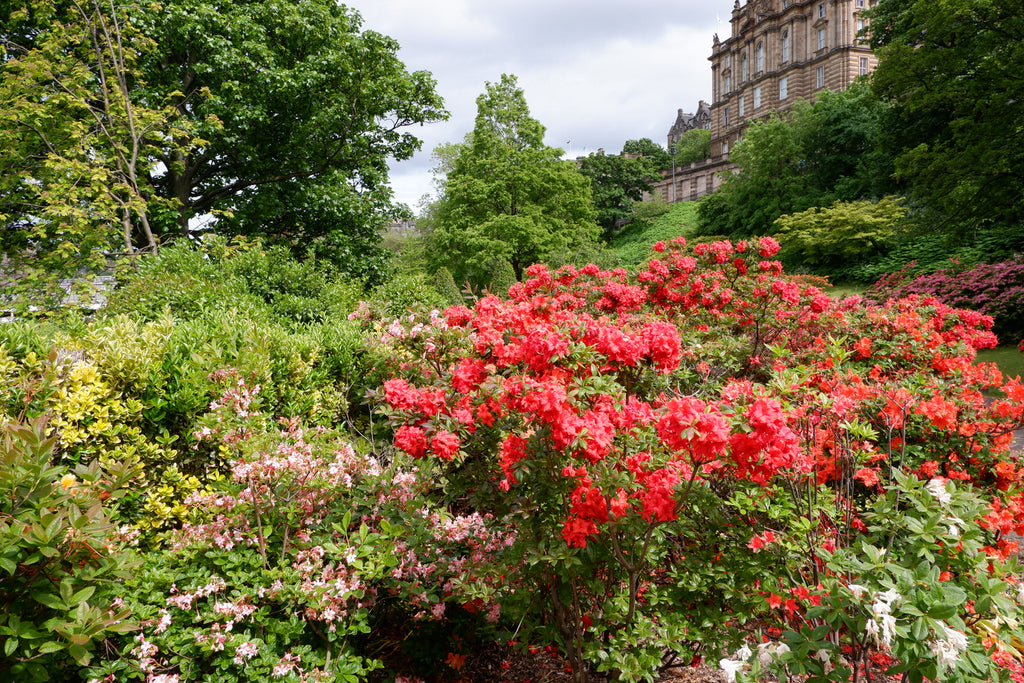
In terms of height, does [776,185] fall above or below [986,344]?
above

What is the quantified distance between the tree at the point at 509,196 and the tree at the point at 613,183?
1707cm

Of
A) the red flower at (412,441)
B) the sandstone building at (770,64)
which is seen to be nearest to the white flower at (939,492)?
the red flower at (412,441)

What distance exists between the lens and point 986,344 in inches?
237

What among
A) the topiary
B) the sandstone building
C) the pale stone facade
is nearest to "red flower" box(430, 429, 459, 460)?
the topiary

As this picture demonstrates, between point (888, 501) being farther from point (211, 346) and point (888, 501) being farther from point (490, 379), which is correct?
point (211, 346)

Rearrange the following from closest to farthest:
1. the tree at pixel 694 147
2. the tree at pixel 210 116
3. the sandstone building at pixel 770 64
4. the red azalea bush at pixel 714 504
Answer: the red azalea bush at pixel 714 504
the tree at pixel 210 116
the sandstone building at pixel 770 64
the tree at pixel 694 147

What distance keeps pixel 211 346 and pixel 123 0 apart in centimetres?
1141

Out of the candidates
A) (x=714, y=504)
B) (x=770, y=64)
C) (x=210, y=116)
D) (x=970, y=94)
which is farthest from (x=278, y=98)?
(x=770, y=64)

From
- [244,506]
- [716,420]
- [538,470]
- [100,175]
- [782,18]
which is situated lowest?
[244,506]

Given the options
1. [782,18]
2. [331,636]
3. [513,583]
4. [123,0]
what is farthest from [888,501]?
[782,18]

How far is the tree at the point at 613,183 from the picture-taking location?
42.3m

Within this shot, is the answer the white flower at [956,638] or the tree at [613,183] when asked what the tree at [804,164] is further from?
the white flower at [956,638]

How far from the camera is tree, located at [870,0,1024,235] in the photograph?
1204cm

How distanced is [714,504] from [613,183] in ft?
144
